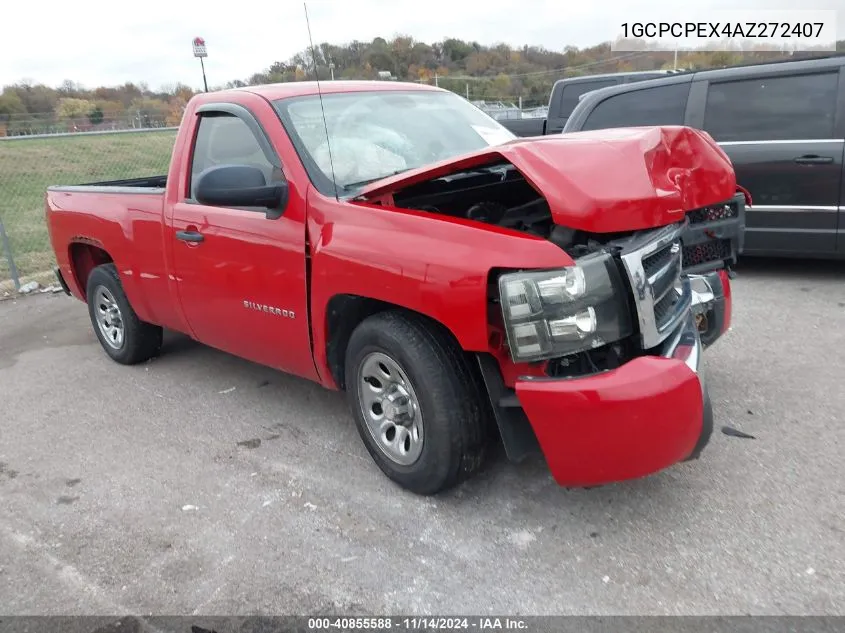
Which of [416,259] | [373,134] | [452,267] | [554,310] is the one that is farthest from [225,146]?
[554,310]

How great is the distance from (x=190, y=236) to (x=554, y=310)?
2383mm

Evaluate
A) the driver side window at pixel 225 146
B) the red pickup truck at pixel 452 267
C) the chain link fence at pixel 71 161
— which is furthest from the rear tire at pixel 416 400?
the chain link fence at pixel 71 161

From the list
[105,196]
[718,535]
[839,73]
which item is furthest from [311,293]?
[839,73]

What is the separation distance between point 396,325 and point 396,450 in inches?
24.3

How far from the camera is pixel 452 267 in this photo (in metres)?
2.74

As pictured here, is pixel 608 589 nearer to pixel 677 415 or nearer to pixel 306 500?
pixel 677 415

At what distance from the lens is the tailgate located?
3.79 metres

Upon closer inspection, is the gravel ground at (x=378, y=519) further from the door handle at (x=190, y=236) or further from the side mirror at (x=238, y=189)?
the side mirror at (x=238, y=189)

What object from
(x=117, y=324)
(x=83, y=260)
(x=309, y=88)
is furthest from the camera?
(x=83, y=260)

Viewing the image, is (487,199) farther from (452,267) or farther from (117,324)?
(117,324)

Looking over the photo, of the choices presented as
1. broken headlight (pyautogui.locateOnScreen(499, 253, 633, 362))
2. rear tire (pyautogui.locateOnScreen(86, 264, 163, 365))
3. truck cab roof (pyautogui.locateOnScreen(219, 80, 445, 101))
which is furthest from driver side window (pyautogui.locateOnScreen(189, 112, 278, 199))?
broken headlight (pyautogui.locateOnScreen(499, 253, 633, 362))

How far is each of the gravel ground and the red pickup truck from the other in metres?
0.32

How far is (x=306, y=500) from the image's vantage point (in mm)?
3338

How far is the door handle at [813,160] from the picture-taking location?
19.3ft
